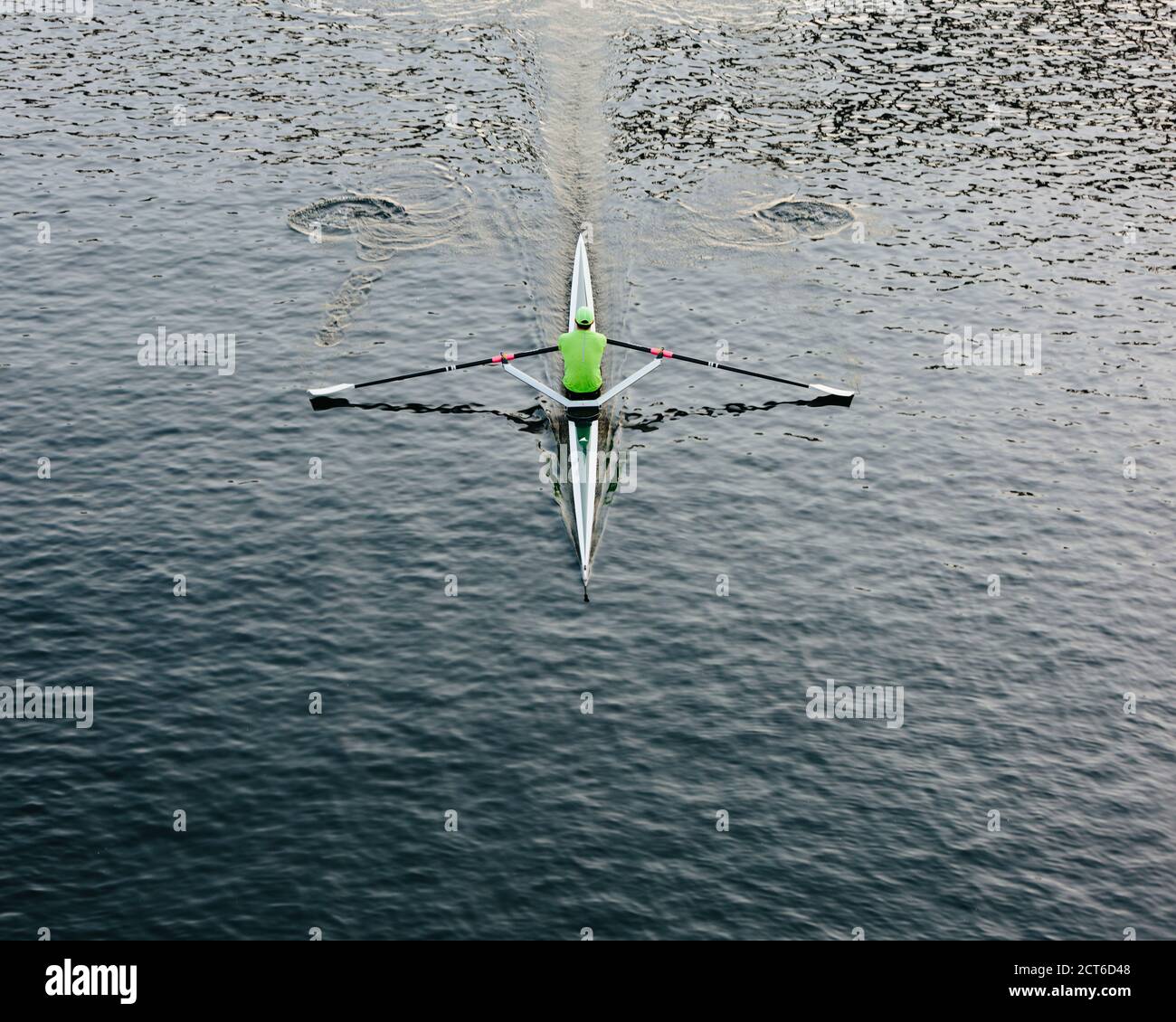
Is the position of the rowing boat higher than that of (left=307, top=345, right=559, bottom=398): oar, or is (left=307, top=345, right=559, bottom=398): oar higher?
(left=307, top=345, right=559, bottom=398): oar

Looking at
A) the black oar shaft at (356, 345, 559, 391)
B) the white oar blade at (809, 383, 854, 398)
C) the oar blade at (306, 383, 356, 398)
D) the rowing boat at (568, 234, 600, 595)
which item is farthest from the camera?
the white oar blade at (809, 383, 854, 398)

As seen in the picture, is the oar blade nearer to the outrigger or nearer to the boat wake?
the outrigger

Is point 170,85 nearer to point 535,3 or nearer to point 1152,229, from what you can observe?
point 535,3

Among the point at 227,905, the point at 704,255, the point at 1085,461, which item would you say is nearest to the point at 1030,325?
the point at 1085,461

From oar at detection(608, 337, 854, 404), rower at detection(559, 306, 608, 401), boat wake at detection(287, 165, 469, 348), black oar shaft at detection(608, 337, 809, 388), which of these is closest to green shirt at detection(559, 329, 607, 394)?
rower at detection(559, 306, 608, 401)

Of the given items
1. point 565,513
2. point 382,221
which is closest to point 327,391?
point 565,513

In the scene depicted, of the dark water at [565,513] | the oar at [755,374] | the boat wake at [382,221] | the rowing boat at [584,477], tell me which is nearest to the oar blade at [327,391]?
the dark water at [565,513]

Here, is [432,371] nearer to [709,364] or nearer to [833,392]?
[709,364]
